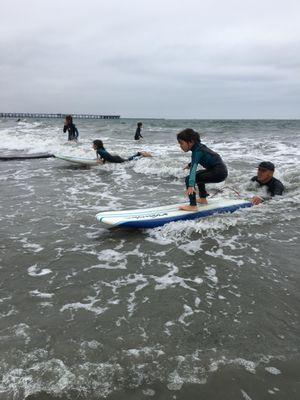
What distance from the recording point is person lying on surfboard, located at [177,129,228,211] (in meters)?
6.93

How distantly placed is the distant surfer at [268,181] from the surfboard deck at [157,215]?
79 centimetres

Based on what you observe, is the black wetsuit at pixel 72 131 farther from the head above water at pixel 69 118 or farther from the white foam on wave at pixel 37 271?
the white foam on wave at pixel 37 271

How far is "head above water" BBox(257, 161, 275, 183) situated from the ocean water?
0.72 metres

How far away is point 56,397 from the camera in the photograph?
109 inches

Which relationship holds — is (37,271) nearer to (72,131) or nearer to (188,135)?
(188,135)

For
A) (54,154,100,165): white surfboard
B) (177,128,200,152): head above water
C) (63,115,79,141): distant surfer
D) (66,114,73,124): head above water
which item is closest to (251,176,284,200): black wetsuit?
(177,128,200,152): head above water

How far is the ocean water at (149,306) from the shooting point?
9.68ft

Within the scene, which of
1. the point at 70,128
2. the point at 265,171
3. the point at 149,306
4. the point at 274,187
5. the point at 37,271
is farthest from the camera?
the point at 70,128

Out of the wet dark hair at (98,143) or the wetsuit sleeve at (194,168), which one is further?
the wet dark hair at (98,143)

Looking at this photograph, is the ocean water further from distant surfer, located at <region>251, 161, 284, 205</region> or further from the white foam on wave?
distant surfer, located at <region>251, 161, 284, 205</region>

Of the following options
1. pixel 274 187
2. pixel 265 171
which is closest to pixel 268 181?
pixel 274 187

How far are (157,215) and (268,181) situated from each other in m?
3.34

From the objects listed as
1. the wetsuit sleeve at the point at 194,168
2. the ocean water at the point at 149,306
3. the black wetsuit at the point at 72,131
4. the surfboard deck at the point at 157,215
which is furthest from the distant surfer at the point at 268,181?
the black wetsuit at the point at 72,131

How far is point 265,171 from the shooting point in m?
8.27
